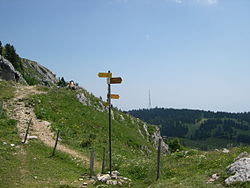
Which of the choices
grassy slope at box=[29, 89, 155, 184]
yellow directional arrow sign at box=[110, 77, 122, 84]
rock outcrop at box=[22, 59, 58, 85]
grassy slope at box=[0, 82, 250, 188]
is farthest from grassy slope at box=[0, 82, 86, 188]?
rock outcrop at box=[22, 59, 58, 85]

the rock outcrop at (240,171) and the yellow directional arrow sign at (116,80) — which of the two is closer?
the rock outcrop at (240,171)

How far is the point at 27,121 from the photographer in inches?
1192

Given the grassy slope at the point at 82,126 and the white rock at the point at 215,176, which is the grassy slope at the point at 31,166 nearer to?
the grassy slope at the point at 82,126

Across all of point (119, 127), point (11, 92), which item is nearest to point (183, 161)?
point (119, 127)

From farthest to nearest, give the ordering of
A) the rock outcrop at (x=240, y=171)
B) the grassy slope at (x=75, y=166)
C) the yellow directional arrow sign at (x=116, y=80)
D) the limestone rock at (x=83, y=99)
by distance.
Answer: the limestone rock at (x=83, y=99)
the yellow directional arrow sign at (x=116, y=80)
the grassy slope at (x=75, y=166)
the rock outcrop at (x=240, y=171)

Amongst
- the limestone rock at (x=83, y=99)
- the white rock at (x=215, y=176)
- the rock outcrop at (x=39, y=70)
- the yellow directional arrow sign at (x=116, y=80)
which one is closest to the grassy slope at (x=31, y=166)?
the yellow directional arrow sign at (x=116, y=80)

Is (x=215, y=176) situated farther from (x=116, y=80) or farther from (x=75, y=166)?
(x=75, y=166)

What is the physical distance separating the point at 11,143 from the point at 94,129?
516 inches

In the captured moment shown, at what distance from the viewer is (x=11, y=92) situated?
41.9 m

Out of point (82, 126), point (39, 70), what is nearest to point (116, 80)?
point (82, 126)

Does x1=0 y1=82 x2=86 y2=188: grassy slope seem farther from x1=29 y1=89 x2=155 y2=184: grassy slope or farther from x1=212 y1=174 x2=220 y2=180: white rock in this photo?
x1=212 y1=174 x2=220 y2=180: white rock

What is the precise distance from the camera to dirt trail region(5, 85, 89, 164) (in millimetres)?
25327

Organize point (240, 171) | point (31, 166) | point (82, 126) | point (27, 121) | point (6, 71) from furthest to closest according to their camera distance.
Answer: point (6, 71), point (82, 126), point (27, 121), point (31, 166), point (240, 171)

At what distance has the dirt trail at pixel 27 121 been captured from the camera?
25.3m
